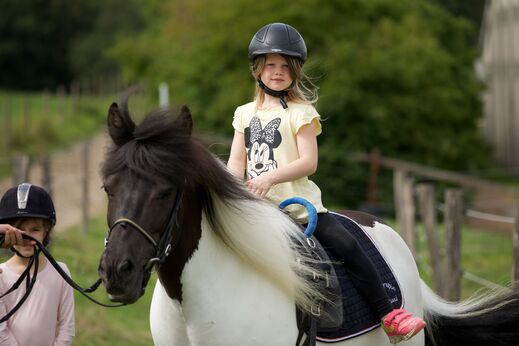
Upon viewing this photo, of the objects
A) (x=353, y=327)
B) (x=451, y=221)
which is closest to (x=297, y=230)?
(x=353, y=327)

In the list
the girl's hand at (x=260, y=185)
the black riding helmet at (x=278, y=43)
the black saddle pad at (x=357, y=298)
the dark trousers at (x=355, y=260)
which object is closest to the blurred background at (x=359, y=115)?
the black saddle pad at (x=357, y=298)

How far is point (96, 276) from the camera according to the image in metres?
10.9

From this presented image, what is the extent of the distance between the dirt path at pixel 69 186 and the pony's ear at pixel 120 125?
10633 millimetres

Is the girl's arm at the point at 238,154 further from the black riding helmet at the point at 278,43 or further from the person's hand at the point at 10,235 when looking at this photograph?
the person's hand at the point at 10,235

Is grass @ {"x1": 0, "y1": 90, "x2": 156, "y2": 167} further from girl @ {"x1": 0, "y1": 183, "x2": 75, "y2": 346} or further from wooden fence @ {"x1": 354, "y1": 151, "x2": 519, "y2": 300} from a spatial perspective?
girl @ {"x1": 0, "y1": 183, "x2": 75, "y2": 346}

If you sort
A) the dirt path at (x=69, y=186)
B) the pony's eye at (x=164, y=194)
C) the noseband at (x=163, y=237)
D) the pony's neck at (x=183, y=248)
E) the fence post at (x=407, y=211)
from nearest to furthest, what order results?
the noseband at (x=163, y=237) → the pony's eye at (x=164, y=194) → the pony's neck at (x=183, y=248) → the fence post at (x=407, y=211) → the dirt path at (x=69, y=186)

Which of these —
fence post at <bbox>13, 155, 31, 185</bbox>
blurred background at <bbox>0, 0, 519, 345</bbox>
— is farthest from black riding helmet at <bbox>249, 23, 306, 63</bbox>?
fence post at <bbox>13, 155, 31, 185</bbox>

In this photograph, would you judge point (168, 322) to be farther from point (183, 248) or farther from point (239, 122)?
point (239, 122)

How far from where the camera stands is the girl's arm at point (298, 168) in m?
4.18

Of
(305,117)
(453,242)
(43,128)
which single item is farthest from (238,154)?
(43,128)

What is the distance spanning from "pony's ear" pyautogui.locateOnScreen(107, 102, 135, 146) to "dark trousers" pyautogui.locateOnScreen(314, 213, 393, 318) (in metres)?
1.14

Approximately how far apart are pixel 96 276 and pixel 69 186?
1083cm

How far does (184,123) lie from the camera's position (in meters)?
3.72

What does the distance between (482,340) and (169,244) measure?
2637mm
